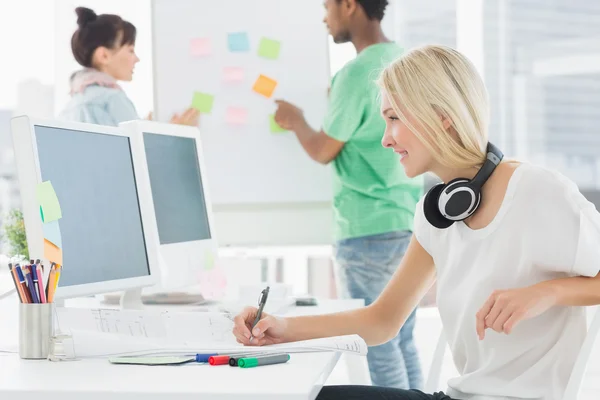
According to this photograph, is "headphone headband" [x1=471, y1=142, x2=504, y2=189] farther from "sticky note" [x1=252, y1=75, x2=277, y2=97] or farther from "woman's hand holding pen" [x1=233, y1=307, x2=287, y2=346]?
"sticky note" [x1=252, y1=75, x2=277, y2=97]

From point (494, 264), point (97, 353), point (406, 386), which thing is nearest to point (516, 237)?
point (494, 264)

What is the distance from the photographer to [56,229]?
49.8 inches

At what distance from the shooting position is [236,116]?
3193mm

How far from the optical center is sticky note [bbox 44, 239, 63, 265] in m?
1.23

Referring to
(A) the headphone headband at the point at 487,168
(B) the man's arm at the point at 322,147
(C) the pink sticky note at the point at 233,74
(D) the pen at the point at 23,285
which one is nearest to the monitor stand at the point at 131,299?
(D) the pen at the point at 23,285

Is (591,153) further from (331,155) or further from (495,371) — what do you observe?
(495,371)

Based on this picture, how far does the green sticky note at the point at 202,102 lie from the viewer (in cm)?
322

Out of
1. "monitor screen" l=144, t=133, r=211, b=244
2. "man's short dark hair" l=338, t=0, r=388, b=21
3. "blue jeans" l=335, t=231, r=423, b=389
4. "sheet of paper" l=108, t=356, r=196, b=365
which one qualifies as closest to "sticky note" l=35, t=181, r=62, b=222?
"sheet of paper" l=108, t=356, r=196, b=365

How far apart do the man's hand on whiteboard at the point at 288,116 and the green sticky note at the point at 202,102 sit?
0.92ft

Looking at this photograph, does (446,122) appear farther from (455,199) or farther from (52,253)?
(52,253)

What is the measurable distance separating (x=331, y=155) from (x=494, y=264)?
4.35ft

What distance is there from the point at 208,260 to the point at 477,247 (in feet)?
2.81

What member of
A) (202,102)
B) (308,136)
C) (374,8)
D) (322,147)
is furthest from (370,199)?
(202,102)

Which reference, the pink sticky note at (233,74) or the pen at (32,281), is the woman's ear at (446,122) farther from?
the pink sticky note at (233,74)
